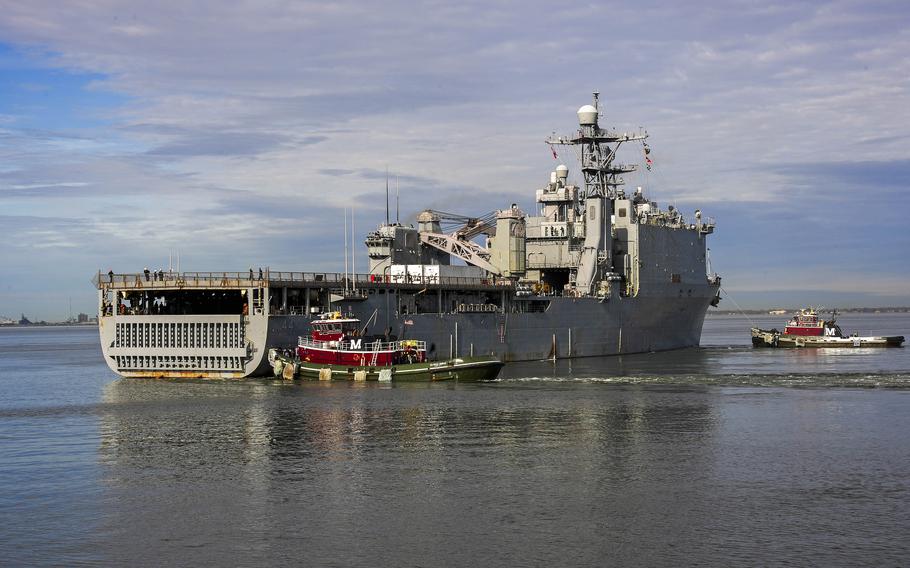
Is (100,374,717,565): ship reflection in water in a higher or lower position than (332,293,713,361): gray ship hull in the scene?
lower

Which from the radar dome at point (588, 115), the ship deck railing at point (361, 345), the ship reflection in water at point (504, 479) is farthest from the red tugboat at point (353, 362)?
the radar dome at point (588, 115)

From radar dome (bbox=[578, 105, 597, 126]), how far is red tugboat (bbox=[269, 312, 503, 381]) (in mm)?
35485

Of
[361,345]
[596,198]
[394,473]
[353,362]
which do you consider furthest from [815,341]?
[394,473]

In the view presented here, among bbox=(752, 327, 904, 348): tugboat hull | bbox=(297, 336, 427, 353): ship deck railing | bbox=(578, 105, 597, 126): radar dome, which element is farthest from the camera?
bbox=(752, 327, 904, 348): tugboat hull

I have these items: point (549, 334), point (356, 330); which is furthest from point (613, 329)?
point (356, 330)

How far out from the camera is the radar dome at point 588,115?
91062 millimetres

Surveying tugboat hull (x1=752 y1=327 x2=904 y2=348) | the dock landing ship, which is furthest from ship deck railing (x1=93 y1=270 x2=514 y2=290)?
tugboat hull (x1=752 y1=327 x2=904 y2=348)

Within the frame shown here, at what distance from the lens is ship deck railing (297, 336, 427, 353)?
203 feet

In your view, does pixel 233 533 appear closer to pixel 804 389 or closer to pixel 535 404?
pixel 535 404

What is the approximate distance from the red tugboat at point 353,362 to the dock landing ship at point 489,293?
6.63ft

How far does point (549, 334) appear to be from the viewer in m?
81.6

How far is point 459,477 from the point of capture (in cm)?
3195

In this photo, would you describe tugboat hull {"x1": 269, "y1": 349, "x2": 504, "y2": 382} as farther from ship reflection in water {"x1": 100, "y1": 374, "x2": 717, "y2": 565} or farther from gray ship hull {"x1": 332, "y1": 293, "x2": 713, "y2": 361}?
ship reflection in water {"x1": 100, "y1": 374, "x2": 717, "y2": 565}

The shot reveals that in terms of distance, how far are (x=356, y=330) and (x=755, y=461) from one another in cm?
3356
